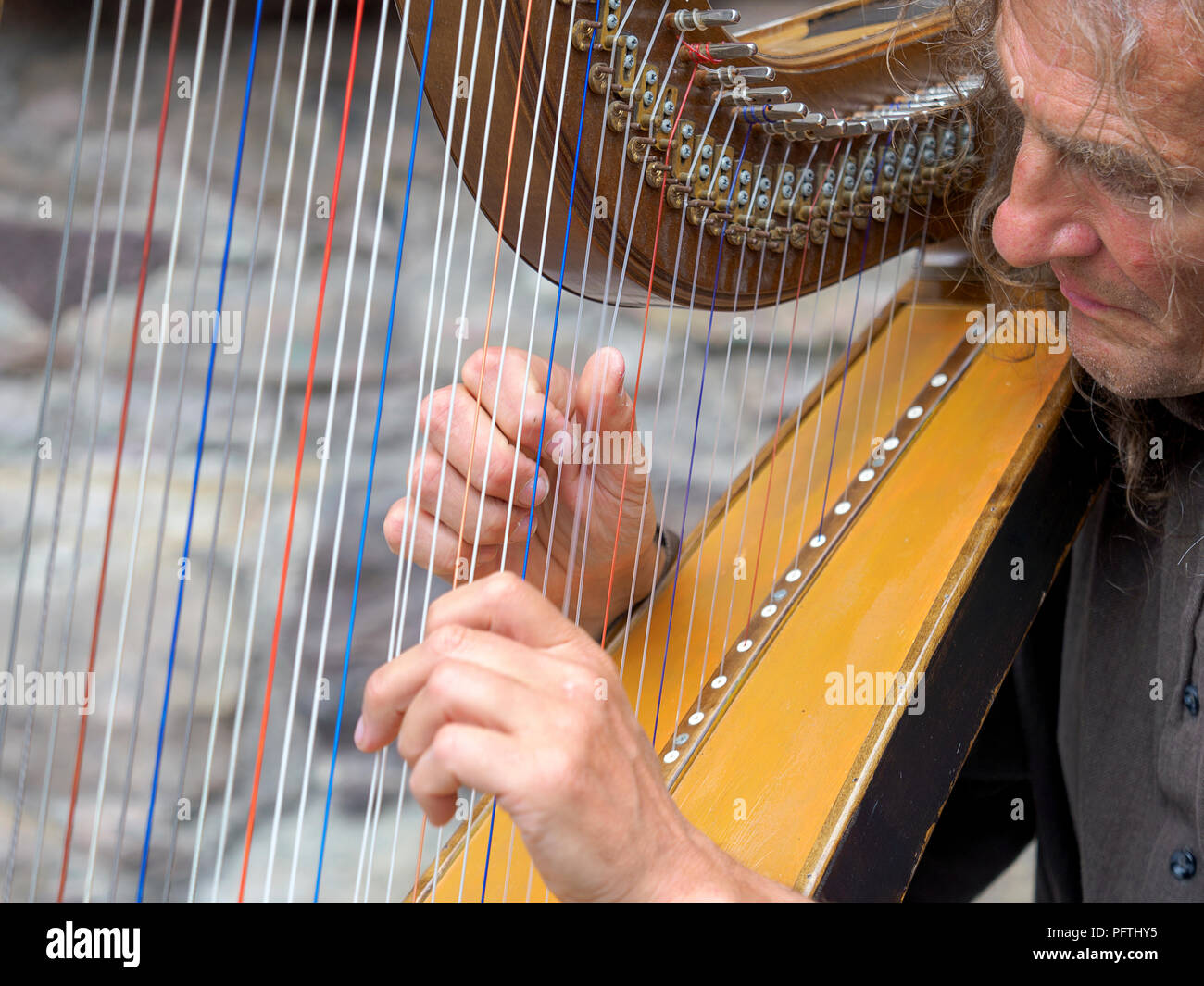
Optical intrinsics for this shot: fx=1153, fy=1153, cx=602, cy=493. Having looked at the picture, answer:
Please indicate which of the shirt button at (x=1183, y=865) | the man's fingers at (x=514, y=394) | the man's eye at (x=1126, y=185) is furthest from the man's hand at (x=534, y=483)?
the shirt button at (x=1183, y=865)

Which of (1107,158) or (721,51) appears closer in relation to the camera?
(1107,158)

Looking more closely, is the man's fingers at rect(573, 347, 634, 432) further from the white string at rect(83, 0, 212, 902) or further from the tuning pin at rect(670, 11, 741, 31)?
the white string at rect(83, 0, 212, 902)

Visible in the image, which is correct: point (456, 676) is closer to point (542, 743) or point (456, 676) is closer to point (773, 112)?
point (542, 743)

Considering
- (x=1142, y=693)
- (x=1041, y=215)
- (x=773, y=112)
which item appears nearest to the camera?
(x=1041, y=215)

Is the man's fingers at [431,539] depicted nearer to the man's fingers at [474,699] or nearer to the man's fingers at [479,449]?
the man's fingers at [479,449]

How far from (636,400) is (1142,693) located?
24.8 inches

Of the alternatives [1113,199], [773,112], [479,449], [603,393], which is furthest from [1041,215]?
[479,449]

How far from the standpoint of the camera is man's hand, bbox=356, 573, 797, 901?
26.0 inches

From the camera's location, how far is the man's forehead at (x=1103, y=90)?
863 mm

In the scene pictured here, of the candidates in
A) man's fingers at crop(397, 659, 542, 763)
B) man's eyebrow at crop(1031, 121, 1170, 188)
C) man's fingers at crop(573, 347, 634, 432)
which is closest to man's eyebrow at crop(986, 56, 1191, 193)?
man's eyebrow at crop(1031, 121, 1170, 188)

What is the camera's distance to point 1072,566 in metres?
1.46

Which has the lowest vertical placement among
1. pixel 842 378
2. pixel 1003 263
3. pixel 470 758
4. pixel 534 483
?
pixel 470 758

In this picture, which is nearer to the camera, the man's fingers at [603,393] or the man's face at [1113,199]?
the man's face at [1113,199]

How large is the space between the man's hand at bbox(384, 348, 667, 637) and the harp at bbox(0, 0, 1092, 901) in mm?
37
